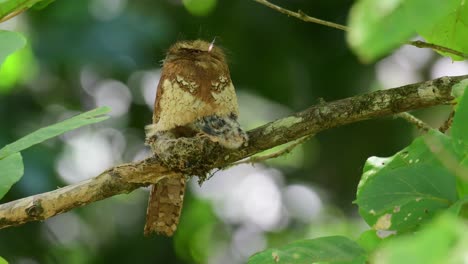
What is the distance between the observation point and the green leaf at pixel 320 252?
4.33 feet

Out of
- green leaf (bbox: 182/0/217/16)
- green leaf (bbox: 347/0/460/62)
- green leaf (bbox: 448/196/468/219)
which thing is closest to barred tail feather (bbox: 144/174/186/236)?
green leaf (bbox: 448/196/468/219)

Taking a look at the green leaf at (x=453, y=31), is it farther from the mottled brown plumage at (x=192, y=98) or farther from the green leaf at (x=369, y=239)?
the mottled brown plumage at (x=192, y=98)

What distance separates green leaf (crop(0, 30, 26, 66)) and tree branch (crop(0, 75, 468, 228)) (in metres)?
1.03

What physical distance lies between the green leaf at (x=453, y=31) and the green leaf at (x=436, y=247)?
3.45ft

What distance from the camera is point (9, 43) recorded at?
4.59 feet

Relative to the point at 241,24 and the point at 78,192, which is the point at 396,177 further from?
the point at 241,24

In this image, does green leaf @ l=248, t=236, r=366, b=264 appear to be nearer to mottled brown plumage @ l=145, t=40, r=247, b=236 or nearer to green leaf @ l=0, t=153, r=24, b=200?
green leaf @ l=0, t=153, r=24, b=200

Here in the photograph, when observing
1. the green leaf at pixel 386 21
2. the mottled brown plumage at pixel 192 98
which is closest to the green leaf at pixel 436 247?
the green leaf at pixel 386 21

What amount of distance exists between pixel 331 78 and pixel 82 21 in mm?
2113

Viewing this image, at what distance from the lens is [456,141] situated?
1241 mm

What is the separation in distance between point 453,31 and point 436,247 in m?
1.18

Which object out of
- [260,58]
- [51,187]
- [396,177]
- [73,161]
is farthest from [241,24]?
[396,177]

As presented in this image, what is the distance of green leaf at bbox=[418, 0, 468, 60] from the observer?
5.58 feet

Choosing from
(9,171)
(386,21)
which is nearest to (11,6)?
Answer: (9,171)
